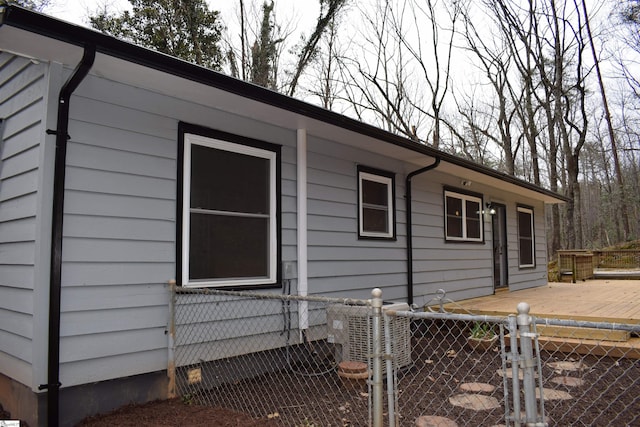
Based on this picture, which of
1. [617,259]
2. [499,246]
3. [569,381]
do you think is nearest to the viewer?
[569,381]

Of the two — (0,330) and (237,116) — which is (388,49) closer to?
(237,116)

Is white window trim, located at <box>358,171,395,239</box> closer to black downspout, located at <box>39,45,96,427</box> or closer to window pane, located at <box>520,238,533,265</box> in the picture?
black downspout, located at <box>39,45,96,427</box>

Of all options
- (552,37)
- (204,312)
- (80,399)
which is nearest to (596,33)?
(552,37)

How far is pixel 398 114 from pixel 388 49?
2480 mm

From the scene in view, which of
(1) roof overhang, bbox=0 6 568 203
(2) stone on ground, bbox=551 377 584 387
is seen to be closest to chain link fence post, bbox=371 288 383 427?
(1) roof overhang, bbox=0 6 568 203

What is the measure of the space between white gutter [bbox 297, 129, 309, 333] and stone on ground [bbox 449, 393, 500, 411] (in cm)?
162

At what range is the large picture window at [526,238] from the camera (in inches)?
384

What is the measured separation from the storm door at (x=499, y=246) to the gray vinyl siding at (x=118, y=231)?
671 cm

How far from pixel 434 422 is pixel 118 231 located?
264cm

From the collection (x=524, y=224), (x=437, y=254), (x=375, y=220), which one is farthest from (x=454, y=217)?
(x=524, y=224)

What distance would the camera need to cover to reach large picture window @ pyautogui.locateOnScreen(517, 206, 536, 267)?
976 centimetres

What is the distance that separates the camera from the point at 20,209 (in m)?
3.21

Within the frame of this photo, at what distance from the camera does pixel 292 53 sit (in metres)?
14.4

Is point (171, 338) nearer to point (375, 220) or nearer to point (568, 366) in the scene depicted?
point (375, 220)
